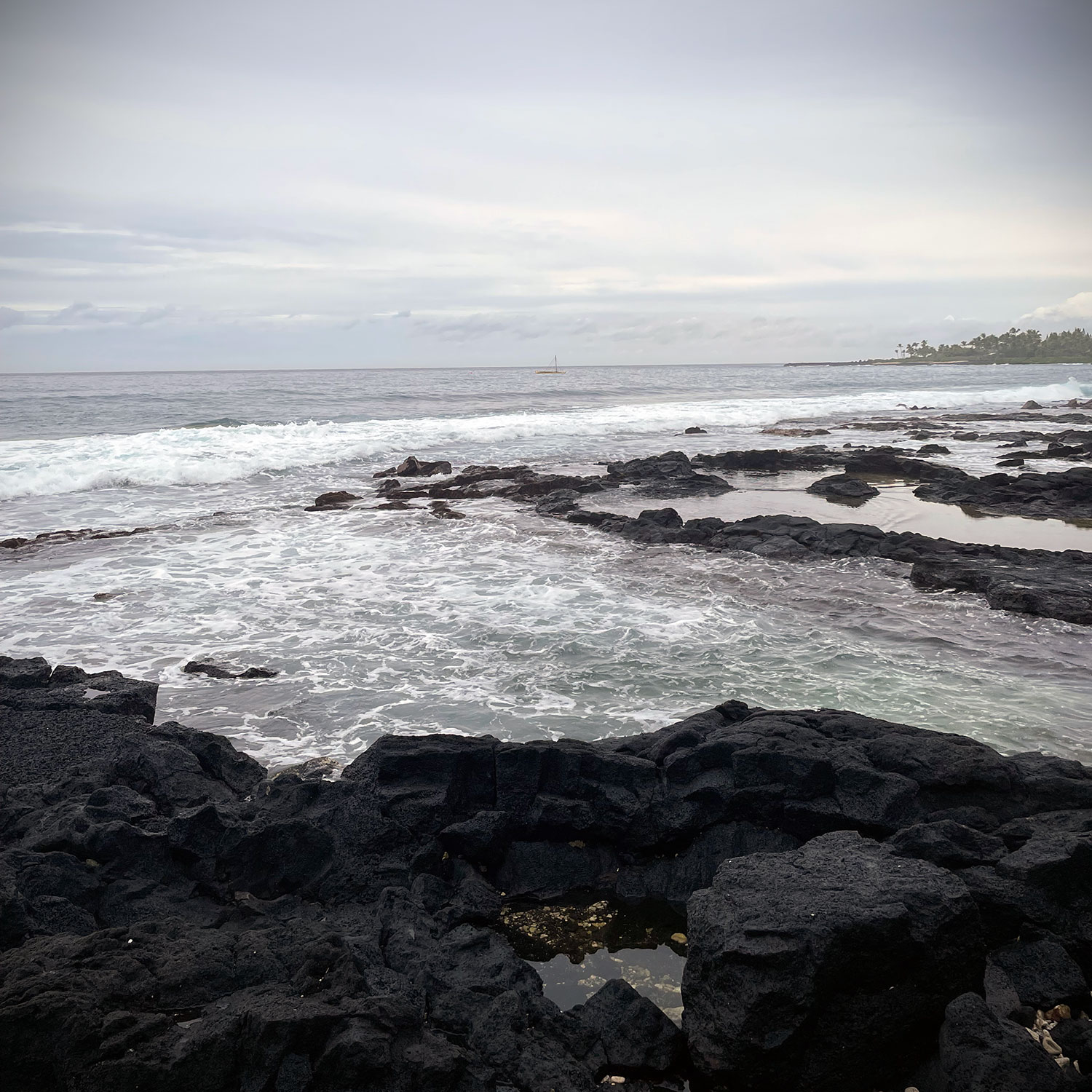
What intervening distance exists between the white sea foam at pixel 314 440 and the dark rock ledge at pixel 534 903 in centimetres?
1744

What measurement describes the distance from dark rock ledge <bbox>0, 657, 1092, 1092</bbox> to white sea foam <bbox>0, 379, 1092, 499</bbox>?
57.2ft

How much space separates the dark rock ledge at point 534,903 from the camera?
3092mm

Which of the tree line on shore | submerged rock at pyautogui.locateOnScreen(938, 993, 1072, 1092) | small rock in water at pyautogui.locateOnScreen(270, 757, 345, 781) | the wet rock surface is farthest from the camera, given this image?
the tree line on shore

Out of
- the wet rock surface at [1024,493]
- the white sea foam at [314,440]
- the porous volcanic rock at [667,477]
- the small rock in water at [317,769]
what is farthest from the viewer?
the white sea foam at [314,440]

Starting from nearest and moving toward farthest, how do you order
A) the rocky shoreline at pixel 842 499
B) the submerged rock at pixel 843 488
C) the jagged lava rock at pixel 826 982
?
1. the jagged lava rock at pixel 826 982
2. the rocky shoreline at pixel 842 499
3. the submerged rock at pixel 843 488

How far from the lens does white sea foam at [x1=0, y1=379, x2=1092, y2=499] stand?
70.8 feet

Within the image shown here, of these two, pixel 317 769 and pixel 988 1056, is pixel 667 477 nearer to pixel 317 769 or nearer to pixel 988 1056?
pixel 317 769

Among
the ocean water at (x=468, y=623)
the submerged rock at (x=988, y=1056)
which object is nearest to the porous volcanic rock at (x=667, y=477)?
the ocean water at (x=468, y=623)

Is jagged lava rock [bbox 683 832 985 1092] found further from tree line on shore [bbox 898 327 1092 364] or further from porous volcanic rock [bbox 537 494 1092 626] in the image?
tree line on shore [bbox 898 327 1092 364]

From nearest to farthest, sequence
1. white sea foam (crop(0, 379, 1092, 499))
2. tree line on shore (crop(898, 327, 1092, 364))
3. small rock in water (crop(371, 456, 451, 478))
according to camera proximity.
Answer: white sea foam (crop(0, 379, 1092, 499)), small rock in water (crop(371, 456, 451, 478)), tree line on shore (crop(898, 327, 1092, 364))

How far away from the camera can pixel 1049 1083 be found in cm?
298

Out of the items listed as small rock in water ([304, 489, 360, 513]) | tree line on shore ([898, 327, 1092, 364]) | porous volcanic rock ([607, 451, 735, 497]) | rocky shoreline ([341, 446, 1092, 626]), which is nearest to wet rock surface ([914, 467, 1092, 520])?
rocky shoreline ([341, 446, 1092, 626])

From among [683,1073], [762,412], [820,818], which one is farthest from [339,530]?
[762,412]

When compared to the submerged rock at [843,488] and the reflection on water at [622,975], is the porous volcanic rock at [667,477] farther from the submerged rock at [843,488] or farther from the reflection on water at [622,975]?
the reflection on water at [622,975]
